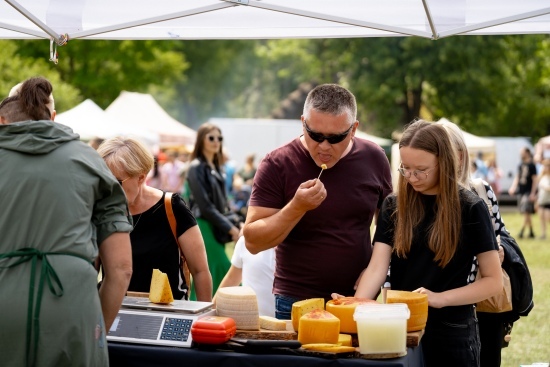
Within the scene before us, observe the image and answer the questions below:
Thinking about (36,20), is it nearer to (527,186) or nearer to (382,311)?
(382,311)

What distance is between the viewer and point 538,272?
41.0 ft

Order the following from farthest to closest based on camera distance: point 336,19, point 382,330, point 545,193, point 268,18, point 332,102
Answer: point 545,193 → point 268,18 → point 336,19 → point 332,102 → point 382,330

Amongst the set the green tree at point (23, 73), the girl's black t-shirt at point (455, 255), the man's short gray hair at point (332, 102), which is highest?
the green tree at point (23, 73)

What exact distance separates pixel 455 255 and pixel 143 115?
18494mm

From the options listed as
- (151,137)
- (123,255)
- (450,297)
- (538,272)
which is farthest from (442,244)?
(151,137)

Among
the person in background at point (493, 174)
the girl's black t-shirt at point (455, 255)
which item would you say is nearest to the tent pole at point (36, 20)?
the girl's black t-shirt at point (455, 255)

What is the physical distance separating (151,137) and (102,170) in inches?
723

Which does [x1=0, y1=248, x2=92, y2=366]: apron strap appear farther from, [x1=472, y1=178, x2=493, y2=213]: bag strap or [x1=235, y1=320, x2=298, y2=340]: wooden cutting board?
[x1=472, y1=178, x2=493, y2=213]: bag strap

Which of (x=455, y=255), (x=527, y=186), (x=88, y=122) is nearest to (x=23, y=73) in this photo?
(x=88, y=122)

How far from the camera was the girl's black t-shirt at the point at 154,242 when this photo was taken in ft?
13.0

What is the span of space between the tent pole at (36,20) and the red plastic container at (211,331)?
2.38 m

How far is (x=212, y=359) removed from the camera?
301 centimetres

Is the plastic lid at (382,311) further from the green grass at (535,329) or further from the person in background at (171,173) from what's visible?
the person in background at (171,173)

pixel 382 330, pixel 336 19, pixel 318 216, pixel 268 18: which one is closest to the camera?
pixel 382 330
